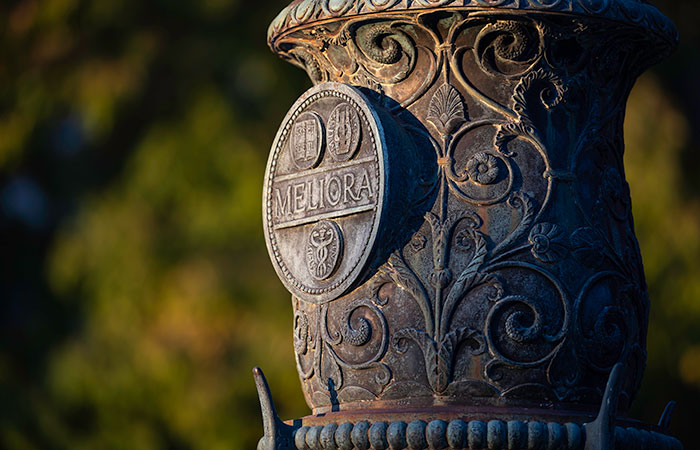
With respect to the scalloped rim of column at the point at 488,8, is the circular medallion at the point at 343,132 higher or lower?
lower

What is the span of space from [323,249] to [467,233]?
0.44 metres

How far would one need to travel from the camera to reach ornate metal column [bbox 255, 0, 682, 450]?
343cm

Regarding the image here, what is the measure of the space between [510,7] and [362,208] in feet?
2.33

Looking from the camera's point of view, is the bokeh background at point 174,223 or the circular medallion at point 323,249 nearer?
the circular medallion at point 323,249

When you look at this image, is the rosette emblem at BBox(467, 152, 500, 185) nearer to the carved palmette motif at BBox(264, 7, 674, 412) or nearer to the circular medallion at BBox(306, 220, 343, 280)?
the carved palmette motif at BBox(264, 7, 674, 412)

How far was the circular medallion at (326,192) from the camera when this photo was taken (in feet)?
11.7

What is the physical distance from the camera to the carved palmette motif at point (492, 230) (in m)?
3.45

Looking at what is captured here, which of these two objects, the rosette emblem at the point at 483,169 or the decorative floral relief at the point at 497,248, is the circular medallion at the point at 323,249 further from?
the rosette emblem at the point at 483,169

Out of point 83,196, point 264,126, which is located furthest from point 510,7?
point 83,196

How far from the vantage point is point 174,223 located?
8.22 meters

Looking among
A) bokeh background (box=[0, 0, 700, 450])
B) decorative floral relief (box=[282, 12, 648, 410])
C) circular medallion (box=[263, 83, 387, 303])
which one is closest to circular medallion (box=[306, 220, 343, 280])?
circular medallion (box=[263, 83, 387, 303])

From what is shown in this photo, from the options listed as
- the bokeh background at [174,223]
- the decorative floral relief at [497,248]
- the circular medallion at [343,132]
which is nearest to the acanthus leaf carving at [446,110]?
the decorative floral relief at [497,248]

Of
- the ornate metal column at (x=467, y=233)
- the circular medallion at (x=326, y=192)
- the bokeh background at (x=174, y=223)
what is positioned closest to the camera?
the ornate metal column at (x=467, y=233)

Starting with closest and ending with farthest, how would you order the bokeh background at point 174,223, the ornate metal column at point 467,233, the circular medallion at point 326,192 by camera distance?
the ornate metal column at point 467,233 < the circular medallion at point 326,192 < the bokeh background at point 174,223
